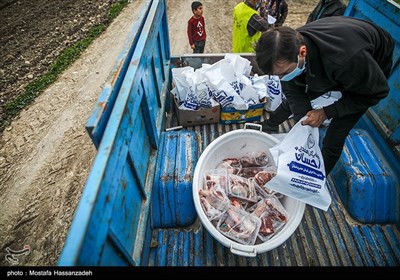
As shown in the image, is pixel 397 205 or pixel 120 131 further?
pixel 397 205

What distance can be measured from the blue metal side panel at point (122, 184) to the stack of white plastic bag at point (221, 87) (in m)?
0.49

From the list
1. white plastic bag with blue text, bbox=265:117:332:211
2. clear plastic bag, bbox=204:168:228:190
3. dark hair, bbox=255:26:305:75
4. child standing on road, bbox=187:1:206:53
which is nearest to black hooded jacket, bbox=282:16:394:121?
dark hair, bbox=255:26:305:75

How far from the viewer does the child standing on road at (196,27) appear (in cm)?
436

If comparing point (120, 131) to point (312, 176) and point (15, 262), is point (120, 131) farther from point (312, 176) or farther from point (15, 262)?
point (15, 262)

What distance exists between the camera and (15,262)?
2.77 meters

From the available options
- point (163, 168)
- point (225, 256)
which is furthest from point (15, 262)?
point (225, 256)

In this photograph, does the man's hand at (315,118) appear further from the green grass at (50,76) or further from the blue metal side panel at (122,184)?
the green grass at (50,76)

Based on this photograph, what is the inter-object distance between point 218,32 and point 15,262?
249 inches

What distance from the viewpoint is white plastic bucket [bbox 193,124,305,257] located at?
1715mm

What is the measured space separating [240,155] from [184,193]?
0.73m

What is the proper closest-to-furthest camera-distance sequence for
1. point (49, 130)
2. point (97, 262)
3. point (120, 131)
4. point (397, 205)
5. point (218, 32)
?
point (97, 262) < point (120, 131) < point (397, 205) < point (49, 130) < point (218, 32)

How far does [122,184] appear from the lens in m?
1.46

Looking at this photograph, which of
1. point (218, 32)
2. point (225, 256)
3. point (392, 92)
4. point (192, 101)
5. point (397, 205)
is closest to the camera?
point (225, 256)

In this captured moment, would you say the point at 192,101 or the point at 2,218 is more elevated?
the point at 192,101
